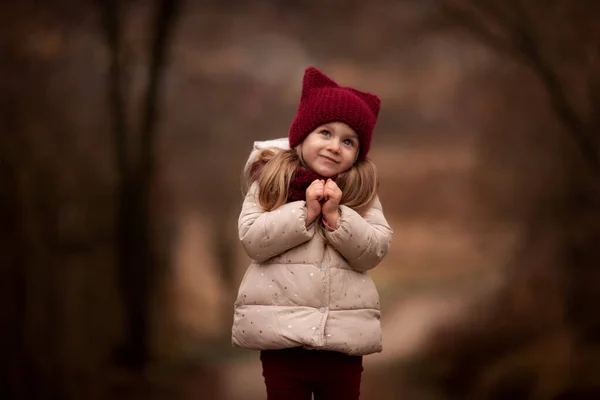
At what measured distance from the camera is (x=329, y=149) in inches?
77.6

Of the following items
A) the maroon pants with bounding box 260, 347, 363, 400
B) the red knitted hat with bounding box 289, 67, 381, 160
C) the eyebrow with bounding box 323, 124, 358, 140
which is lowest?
the maroon pants with bounding box 260, 347, 363, 400

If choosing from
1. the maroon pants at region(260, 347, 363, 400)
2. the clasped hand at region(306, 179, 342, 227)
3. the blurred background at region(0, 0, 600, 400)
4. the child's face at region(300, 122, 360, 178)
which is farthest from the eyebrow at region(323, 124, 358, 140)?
the blurred background at region(0, 0, 600, 400)

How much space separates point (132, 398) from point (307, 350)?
186 centimetres

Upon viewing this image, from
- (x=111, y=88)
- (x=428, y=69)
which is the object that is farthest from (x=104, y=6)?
(x=428, y=69)

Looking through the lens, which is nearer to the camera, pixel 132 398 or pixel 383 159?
pixel 132 398

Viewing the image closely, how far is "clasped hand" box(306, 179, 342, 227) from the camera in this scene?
1923 millimetres

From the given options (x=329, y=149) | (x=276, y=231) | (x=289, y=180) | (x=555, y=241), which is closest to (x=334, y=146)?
(x=329, y=149)

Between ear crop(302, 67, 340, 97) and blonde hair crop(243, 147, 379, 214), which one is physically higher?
ear crop(302, 67, 340, 97)

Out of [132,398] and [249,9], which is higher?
[249,9]

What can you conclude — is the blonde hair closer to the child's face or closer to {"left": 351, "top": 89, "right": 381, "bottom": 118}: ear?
the child's face

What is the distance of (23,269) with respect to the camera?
356 centimetres

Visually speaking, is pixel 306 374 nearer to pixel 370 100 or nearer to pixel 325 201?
pixel 325 201

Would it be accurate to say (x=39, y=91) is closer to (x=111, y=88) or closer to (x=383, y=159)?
(x=111, y=88)

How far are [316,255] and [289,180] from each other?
0.18m
